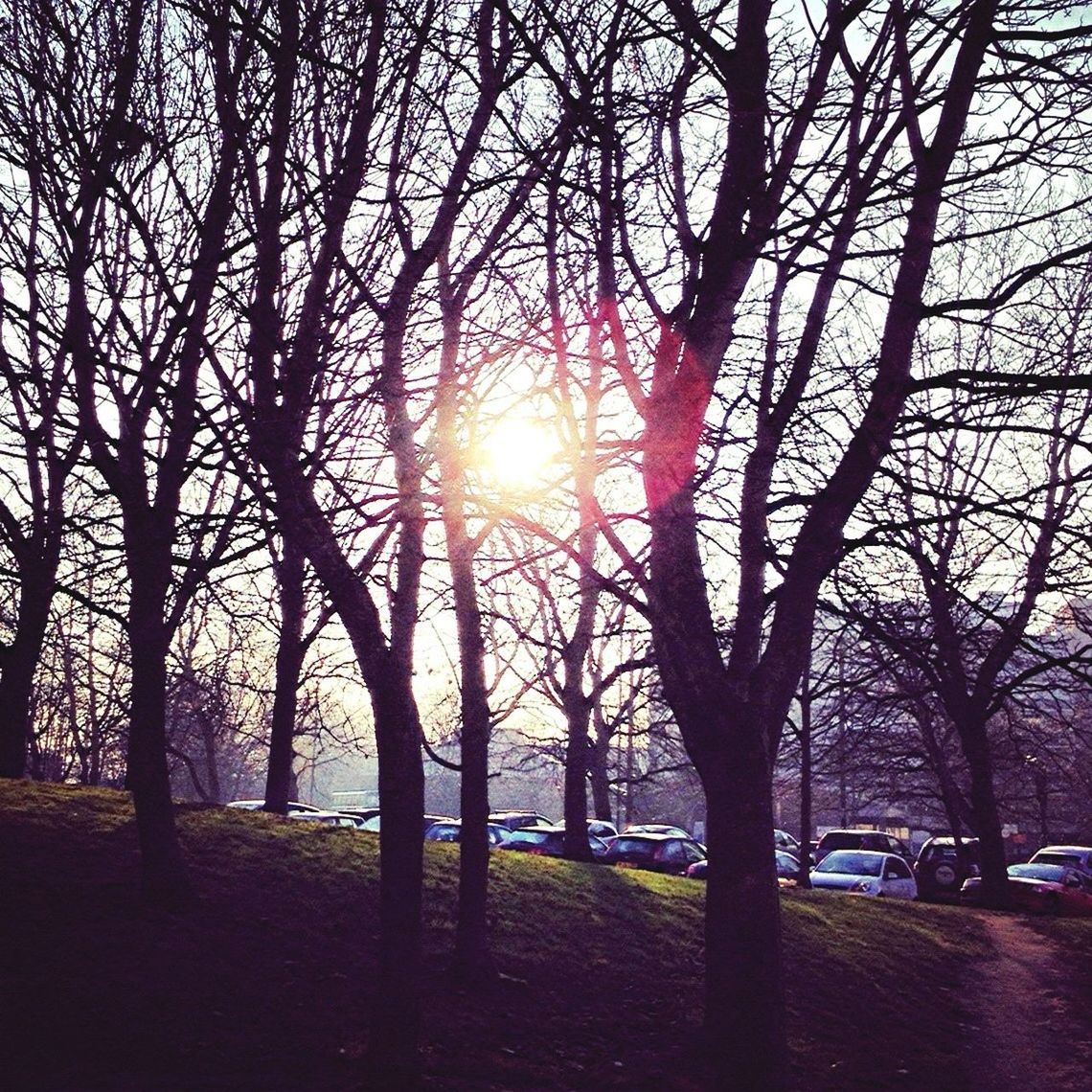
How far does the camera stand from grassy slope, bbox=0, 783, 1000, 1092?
6.70m

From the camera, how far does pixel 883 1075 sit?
8.81 m

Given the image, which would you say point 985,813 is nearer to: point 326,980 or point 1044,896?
point 1044,896

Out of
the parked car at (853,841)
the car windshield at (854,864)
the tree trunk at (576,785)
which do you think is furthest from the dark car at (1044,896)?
the tree trunk at (576,785)

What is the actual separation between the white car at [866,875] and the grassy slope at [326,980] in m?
11.2

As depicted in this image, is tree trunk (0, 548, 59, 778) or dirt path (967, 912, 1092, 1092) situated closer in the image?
dirt path (967, 912, 1092, 1092)

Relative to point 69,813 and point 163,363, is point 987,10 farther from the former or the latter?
point 69,813

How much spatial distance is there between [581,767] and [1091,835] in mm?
43558

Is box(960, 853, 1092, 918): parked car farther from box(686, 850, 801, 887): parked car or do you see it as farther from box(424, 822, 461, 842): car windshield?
box(424, 822, 461, 842): car windshield

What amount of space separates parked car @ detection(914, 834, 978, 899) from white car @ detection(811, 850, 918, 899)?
6.56m

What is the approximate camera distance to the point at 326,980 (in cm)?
838

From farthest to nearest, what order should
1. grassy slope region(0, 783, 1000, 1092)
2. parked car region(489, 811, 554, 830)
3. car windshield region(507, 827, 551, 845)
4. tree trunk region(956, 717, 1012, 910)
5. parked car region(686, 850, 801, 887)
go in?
1. parked car region(489, 811, 554, 830)
2. car windshield region(507, 827, 551, 845)
3. parked car region(686, 850, 801, 887)
4. tree trunk region(956, 717, 1012, 910)
5. grassy slope region(0, 783, 1000, 1092)

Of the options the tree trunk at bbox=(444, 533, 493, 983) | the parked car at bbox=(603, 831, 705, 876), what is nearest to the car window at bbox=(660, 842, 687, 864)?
the parked car at bbox=(603, 831, 705, 876)

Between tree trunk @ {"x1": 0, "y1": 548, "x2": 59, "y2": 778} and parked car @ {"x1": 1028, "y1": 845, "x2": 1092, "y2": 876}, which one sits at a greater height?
tree trunk @ {"x1": 0, "y1": 548, "x2": 59, "y2": 778}

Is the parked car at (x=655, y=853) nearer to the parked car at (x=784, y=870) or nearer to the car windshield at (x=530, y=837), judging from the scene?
the parked car at (x=784, y=870)
